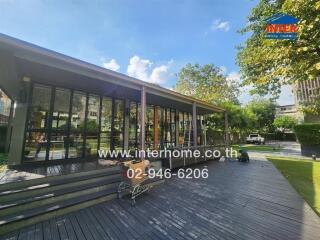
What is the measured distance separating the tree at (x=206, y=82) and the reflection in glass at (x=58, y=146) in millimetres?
16918

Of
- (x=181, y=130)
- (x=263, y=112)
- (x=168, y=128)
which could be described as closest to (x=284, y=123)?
(x=263, y=112)

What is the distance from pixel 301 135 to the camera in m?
13.2

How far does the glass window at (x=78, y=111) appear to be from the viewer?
6918 millimetres

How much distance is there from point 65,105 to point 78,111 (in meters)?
0.52

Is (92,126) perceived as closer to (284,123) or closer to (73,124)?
(73,124)

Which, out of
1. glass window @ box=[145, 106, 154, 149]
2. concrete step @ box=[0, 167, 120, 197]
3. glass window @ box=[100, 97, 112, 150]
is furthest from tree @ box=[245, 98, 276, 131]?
concrete step @ box=[0, 167, 120, 197]

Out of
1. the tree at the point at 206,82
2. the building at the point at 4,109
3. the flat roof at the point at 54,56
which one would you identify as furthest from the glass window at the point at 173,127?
the building at the point at 4,109

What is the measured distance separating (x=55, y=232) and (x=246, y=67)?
41.4ft

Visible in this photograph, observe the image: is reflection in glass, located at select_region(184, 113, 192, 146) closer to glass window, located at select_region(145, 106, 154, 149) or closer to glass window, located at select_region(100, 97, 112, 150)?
glass window, located at select_region(145, 106, 154, 149)

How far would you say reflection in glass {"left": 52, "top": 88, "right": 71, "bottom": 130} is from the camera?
6434 mm

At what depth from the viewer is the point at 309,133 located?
1280 cm

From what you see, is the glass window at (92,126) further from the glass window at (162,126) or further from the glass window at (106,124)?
the glass window at (162,126)

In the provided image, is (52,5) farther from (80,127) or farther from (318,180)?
(318,180)

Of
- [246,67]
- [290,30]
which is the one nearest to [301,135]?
[246,67]
